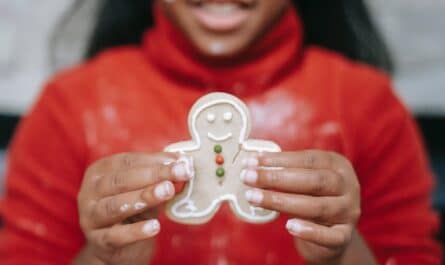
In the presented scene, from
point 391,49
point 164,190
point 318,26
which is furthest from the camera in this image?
point 391,49

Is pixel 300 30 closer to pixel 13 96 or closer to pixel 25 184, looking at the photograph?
pixel 25 184

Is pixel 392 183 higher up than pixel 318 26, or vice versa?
pixel 318 26

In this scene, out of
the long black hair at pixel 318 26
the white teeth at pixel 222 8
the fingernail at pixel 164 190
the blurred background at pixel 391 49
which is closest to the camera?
the fingernail at pixel 164 190

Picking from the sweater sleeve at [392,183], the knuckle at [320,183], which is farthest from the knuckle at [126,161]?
the sweater sleeve at [392,183]

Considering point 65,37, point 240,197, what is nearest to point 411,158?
point 240,197

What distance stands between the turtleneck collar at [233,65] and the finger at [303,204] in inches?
6.8

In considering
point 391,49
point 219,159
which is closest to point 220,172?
point 219,159

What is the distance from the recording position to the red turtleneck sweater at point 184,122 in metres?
0.57

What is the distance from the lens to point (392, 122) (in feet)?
2.04

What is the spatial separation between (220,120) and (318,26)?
32 cm

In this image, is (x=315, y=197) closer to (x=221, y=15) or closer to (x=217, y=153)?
(x=217, y=153)

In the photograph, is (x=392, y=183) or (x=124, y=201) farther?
(x=392, y=183)

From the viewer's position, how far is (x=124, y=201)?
0.40m

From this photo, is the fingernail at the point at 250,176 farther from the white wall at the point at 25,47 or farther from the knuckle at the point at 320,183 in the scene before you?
the white wall at the point at 25,47
